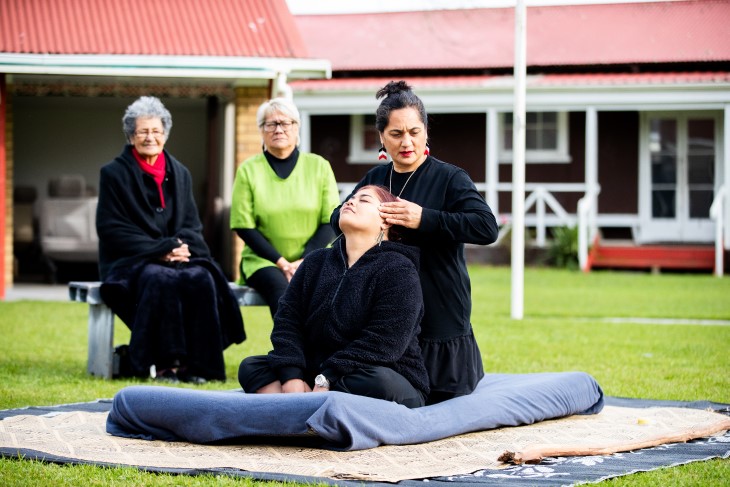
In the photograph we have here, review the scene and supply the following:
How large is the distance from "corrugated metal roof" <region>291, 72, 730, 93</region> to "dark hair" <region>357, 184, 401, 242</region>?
55.1 ft

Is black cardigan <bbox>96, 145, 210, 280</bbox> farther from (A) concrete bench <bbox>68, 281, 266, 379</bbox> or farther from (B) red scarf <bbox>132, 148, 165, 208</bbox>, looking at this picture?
(A) concrete bench <bbox>68, 281, 266, 379</bbox>

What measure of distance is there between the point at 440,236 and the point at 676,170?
19.0m

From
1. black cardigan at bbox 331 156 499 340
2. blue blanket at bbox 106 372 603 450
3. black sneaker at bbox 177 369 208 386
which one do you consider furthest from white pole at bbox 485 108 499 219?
blue blanket at bbox 106 372 603 450

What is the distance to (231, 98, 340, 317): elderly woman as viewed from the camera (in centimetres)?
825

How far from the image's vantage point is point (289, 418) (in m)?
5.40

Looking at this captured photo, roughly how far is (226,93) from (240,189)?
8573 millimetres

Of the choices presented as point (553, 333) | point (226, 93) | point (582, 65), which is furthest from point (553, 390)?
point (582, 65)

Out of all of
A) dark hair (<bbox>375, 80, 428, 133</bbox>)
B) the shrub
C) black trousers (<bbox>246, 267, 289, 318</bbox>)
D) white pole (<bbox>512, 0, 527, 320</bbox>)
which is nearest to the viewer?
dark hair (<bbox>375, 80, 428, 133</bbox>)

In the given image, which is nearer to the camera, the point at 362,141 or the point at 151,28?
the point at 151,28

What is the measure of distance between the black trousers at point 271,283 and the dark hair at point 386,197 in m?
2.18

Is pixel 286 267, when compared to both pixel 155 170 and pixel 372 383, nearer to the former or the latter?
pixel 155 170

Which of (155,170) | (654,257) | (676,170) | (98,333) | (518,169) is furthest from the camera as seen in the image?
(676,170)

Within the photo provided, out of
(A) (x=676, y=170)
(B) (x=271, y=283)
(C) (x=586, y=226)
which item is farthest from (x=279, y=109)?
(A) (x=676, y=170)

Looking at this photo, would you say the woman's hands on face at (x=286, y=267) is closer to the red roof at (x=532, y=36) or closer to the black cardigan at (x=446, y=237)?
the black cardigan at (x=446, y=237)
